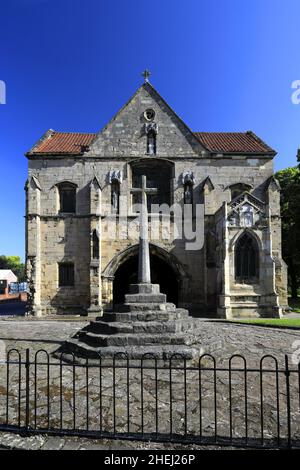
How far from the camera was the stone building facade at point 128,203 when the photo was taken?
16.7m

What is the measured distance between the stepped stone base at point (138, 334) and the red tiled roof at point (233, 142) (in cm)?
1291

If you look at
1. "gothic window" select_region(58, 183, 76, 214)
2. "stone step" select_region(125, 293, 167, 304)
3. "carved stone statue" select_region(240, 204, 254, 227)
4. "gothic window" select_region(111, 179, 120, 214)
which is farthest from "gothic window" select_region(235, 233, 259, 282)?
"gothic window" select_region(58, 183, 76, 214)

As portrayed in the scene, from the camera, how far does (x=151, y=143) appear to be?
698 inches

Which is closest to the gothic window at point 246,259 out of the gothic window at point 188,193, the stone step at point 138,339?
the gothic window at point 188,193

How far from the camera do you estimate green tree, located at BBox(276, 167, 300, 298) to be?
22.6 meters

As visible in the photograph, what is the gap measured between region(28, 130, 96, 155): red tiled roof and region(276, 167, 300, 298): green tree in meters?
16.4

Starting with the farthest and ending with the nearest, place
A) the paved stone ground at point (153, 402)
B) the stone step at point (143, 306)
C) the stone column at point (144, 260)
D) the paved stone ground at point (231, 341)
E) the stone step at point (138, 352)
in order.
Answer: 1. the stone column at point (144, 260)
2. the stone step at point (143, 306)
3. the paved stone ground at point (231, 341)
4. the stone step at point (138, 352)
5. the paved stone ground at point (153, 402)

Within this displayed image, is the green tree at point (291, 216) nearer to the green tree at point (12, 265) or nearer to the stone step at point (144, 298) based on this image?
the stone step at point (144, 298)

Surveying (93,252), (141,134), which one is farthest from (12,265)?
(141,134)

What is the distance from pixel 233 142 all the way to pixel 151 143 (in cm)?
593

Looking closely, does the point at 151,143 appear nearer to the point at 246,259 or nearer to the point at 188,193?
the point at 188,193

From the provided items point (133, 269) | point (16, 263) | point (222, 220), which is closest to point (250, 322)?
point (222, 220)

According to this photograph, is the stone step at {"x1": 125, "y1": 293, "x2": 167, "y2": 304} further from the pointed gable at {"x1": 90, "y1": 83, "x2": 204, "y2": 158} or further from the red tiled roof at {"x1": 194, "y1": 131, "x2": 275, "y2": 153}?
the red tiled roof at {"x1": 194, "y1": 131, "x2": 275, "y2": 153}
